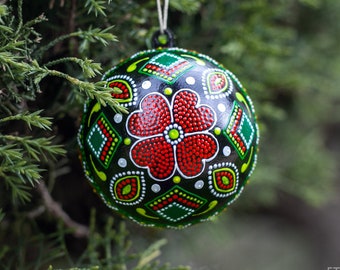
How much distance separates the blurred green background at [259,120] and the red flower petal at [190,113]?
26 cm

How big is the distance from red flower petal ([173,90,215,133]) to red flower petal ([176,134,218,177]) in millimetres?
19

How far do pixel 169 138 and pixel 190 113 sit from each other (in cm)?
6

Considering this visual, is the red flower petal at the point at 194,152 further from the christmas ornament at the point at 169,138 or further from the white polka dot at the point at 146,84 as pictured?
the white polka dot at the point at 146,84

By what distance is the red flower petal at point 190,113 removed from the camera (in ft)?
2.95

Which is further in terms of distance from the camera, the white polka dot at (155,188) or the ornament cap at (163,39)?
the ornament cap at (163,39)

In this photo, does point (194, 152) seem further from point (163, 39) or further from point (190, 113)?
point (163, 39)

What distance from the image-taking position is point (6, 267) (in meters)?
1.15

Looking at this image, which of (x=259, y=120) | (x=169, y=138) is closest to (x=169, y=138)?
(x=169, y=138)

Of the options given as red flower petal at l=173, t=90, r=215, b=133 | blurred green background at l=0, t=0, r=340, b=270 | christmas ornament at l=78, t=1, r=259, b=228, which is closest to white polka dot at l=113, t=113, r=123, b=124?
christmas ornament at l=78, t=1, r=259, b=228

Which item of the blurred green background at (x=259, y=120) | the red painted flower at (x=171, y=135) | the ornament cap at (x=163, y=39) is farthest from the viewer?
the blurred green background at (x=259, y=120)

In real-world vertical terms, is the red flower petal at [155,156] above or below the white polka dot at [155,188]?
above

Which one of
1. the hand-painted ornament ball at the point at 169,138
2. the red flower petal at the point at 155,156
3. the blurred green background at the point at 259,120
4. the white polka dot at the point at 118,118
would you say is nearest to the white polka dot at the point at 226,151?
the hand-painted ornament ball at the point at 169,138

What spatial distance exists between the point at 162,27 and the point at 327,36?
168cm

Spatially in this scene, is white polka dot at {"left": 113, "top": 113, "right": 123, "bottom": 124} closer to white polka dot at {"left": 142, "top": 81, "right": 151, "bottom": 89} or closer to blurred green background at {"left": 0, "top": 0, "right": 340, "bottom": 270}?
white polka dot at {"left": 142, "top": 81, "right": 151, "bottom": 89}
